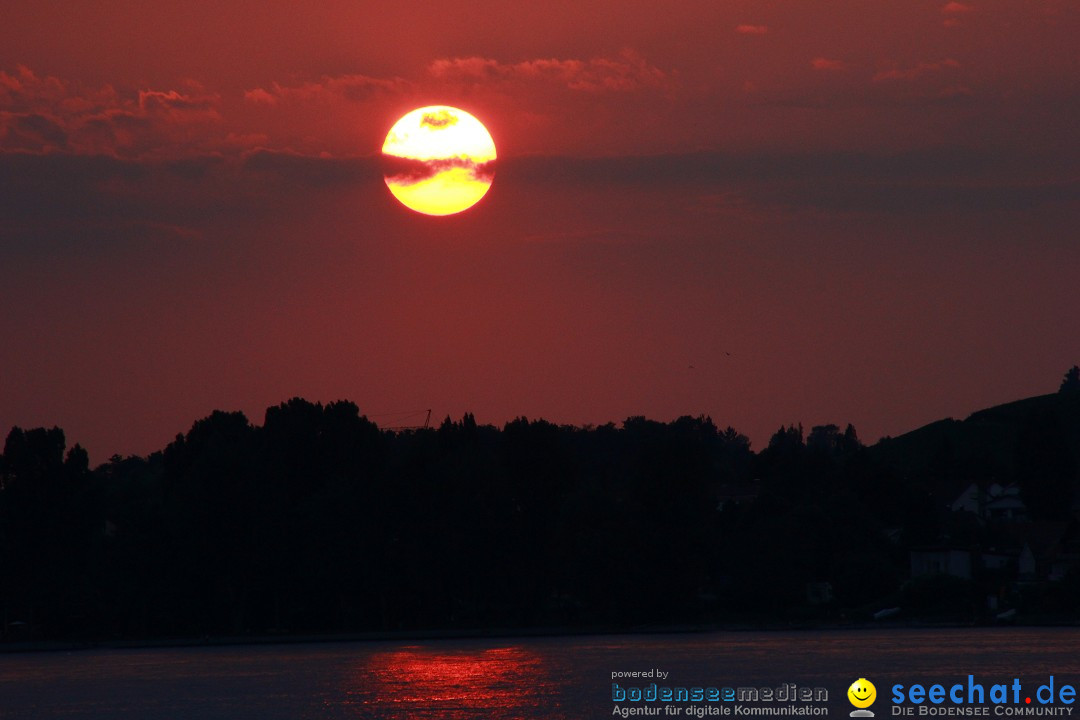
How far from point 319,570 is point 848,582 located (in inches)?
1352

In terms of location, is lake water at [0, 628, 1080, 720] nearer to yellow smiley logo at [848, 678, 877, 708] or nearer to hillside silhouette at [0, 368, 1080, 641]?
yellow smiley logo at [848, 678, 877, 708]

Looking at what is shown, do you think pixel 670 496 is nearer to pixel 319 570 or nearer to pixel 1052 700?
pixel 319 570

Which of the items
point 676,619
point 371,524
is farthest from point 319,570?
point 676,619

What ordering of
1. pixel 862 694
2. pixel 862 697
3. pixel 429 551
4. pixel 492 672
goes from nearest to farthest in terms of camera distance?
pixel 862 697
pixel 862 694
pixel 492 672
pixel 429 551

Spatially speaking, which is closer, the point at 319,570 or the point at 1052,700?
the point at 1052,700

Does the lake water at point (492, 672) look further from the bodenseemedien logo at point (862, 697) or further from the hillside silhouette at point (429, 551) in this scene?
the hillside silhouette at point (429, 551)

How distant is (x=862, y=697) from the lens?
187 ft

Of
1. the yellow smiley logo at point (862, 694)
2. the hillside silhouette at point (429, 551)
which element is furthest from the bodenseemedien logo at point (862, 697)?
the hillside silhouette at point (429, 551)

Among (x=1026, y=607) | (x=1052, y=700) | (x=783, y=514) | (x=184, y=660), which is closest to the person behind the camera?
(x=1052, y=700)

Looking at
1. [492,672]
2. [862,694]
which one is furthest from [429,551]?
[862,694]

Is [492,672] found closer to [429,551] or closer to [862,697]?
[862,697]

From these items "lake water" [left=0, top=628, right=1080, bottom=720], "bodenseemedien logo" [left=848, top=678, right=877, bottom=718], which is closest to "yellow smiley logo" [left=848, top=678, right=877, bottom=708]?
"bodenseemedien logo" [left=848, top=678, right=877, bottom=718]

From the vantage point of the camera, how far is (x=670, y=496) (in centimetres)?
10888

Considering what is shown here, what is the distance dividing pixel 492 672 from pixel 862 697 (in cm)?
2366
